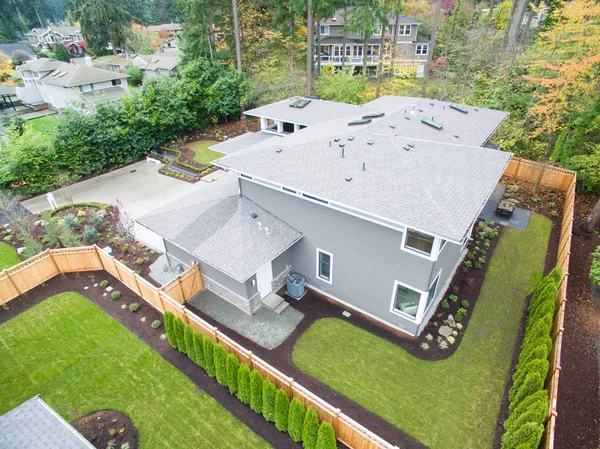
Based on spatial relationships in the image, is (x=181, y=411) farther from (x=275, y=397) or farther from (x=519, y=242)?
(x=519, y=242)

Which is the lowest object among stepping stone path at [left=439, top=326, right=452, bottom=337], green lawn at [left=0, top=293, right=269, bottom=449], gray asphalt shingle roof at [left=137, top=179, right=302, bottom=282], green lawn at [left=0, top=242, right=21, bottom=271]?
green lawn at [left=0, top=293, right=269, bottom=449]

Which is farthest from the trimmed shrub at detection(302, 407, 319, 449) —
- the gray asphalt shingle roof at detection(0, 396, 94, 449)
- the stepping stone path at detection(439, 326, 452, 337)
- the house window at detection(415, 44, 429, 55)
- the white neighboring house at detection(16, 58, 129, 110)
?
the house window at detection(415, 44, 429, 55)

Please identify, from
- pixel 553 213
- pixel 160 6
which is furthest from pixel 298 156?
pixel 160 6

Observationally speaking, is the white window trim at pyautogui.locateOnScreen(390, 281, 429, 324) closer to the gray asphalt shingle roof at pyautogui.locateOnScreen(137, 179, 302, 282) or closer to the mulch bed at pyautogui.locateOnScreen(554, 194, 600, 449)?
the gray asphalt shingle roof at pyautogui.locateOnScreen(137, 179, 302, 282)

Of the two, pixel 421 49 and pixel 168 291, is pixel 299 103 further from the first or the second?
pixel 421 49

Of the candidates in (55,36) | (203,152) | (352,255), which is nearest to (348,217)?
(352,255)

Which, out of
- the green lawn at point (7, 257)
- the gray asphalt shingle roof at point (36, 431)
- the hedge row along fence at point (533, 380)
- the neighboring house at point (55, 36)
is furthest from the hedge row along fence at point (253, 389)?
the neighboring house at point (55, 36)

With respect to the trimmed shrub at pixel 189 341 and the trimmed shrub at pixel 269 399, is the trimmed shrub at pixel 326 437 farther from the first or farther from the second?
the trimmed shrub at pixel 189 341
